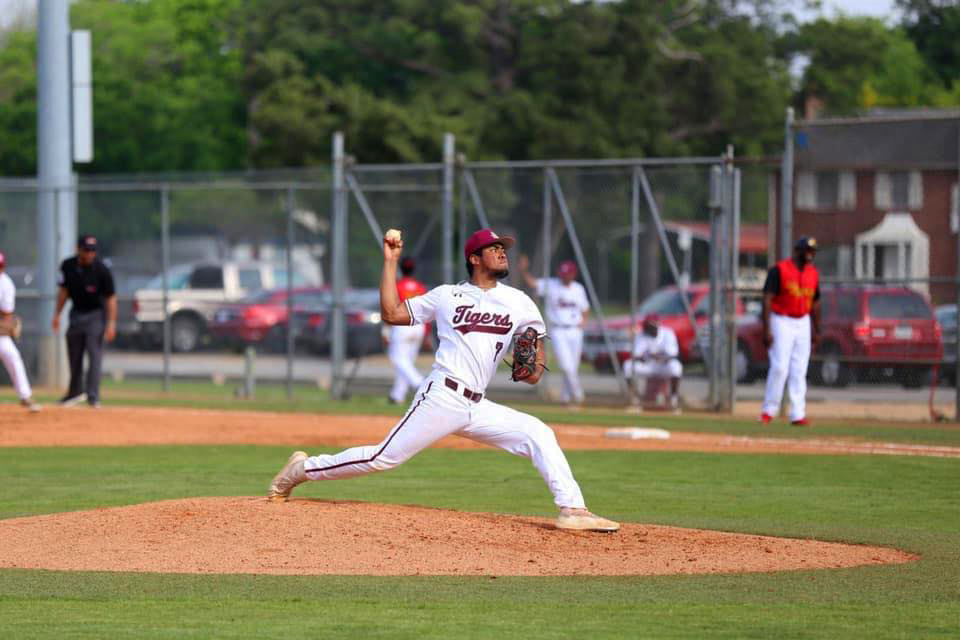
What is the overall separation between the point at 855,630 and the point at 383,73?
4572 centimetres

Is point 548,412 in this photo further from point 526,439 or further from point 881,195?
point 526,439

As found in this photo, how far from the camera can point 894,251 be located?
727 inches

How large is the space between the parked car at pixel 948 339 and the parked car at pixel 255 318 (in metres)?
10.0

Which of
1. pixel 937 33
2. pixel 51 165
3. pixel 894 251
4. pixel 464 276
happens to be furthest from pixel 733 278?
pixel 937 33

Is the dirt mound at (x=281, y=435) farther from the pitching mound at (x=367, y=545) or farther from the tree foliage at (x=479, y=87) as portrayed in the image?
the tree foliage at (x=479, y=87)

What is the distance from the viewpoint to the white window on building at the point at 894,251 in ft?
59.8

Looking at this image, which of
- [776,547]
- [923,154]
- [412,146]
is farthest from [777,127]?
[776,547]

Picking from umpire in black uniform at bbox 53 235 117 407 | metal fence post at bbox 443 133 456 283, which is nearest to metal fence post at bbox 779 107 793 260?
metal fence post at bbox 443 133 456 283

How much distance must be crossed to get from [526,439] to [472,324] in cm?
76

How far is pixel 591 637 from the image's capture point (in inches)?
244

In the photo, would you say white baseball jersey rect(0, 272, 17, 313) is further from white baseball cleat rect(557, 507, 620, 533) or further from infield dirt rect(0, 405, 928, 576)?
white baseball cleat rect(557, 507, 620, 533)

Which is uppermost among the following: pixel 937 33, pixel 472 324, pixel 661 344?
pixel 937 33

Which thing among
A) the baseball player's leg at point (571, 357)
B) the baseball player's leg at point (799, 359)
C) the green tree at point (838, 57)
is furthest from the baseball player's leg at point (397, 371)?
the green tree at point (838, 57)

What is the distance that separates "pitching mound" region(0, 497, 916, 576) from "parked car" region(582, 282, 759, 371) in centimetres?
1153
